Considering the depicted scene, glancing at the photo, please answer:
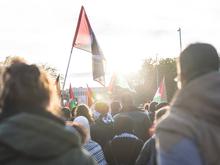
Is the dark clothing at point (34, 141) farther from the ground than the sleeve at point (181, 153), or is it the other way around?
the dark clothing at point (34, 141)

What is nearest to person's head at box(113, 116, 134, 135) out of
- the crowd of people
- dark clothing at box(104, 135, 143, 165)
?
dark clothing at box(104, 135, 143, 165)

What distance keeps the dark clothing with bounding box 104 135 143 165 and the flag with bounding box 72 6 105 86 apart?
6023 mm

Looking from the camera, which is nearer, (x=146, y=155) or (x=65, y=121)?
(x=65, y=121)

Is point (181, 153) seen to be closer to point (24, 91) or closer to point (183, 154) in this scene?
point (183, 154)

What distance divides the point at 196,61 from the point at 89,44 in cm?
1000

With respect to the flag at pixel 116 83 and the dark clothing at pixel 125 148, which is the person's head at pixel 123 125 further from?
the flag at pixel 116 83

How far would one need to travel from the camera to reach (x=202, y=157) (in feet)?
10.6

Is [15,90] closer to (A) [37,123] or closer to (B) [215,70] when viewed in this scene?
(A) [37,123]

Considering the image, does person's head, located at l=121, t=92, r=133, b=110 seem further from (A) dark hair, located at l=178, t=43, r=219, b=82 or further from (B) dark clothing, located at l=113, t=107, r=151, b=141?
(A) dark hair, located at l=178, t=43, r=219, b=82

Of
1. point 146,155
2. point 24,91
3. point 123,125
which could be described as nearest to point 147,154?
point 146,155

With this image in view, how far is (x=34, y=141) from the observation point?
3020mm

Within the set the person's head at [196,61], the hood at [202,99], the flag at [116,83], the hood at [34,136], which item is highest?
the person's head at [196,61]

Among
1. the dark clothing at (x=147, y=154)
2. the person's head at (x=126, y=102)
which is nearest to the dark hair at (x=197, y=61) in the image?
the dark clothing at (x=147, y=154)

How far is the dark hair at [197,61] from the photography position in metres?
3.38
